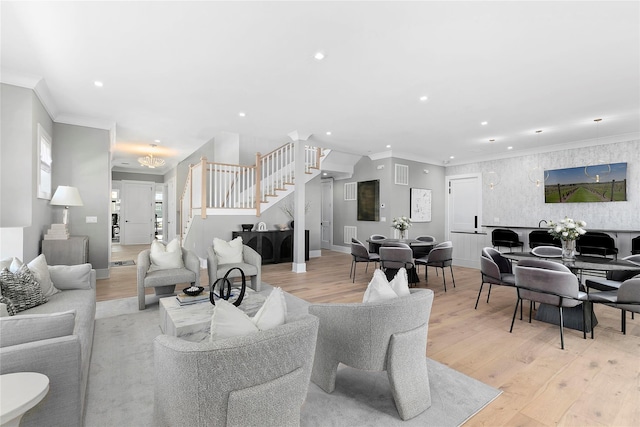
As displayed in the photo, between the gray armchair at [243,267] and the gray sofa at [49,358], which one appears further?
the gray armchair at [243,267]

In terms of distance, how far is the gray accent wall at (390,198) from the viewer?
8.34 m

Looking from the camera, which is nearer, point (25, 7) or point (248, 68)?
point (25, 7)

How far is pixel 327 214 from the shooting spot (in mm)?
10516

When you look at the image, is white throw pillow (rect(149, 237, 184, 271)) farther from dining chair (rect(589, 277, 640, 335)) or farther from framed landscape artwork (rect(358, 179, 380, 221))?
framed landscape artwork (rect(358, 179, 380, 221))

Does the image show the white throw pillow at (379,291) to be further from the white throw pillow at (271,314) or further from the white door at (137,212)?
the white door at (137,212)

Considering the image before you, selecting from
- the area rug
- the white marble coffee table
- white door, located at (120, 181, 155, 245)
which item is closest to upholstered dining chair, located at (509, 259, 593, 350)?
the white marble coffee table

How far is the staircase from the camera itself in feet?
21.6

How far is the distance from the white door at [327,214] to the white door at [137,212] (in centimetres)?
673

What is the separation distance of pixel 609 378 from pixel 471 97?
359cm

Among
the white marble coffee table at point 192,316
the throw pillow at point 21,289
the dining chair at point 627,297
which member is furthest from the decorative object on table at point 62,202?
the dining chair at point 627,297

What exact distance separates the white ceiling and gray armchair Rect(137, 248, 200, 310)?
7.97 ft

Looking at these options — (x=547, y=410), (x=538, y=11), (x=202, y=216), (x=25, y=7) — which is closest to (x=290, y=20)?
(x=538, y=11)

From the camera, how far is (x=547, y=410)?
79.6 inches

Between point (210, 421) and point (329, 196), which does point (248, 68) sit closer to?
point (210, 421)
